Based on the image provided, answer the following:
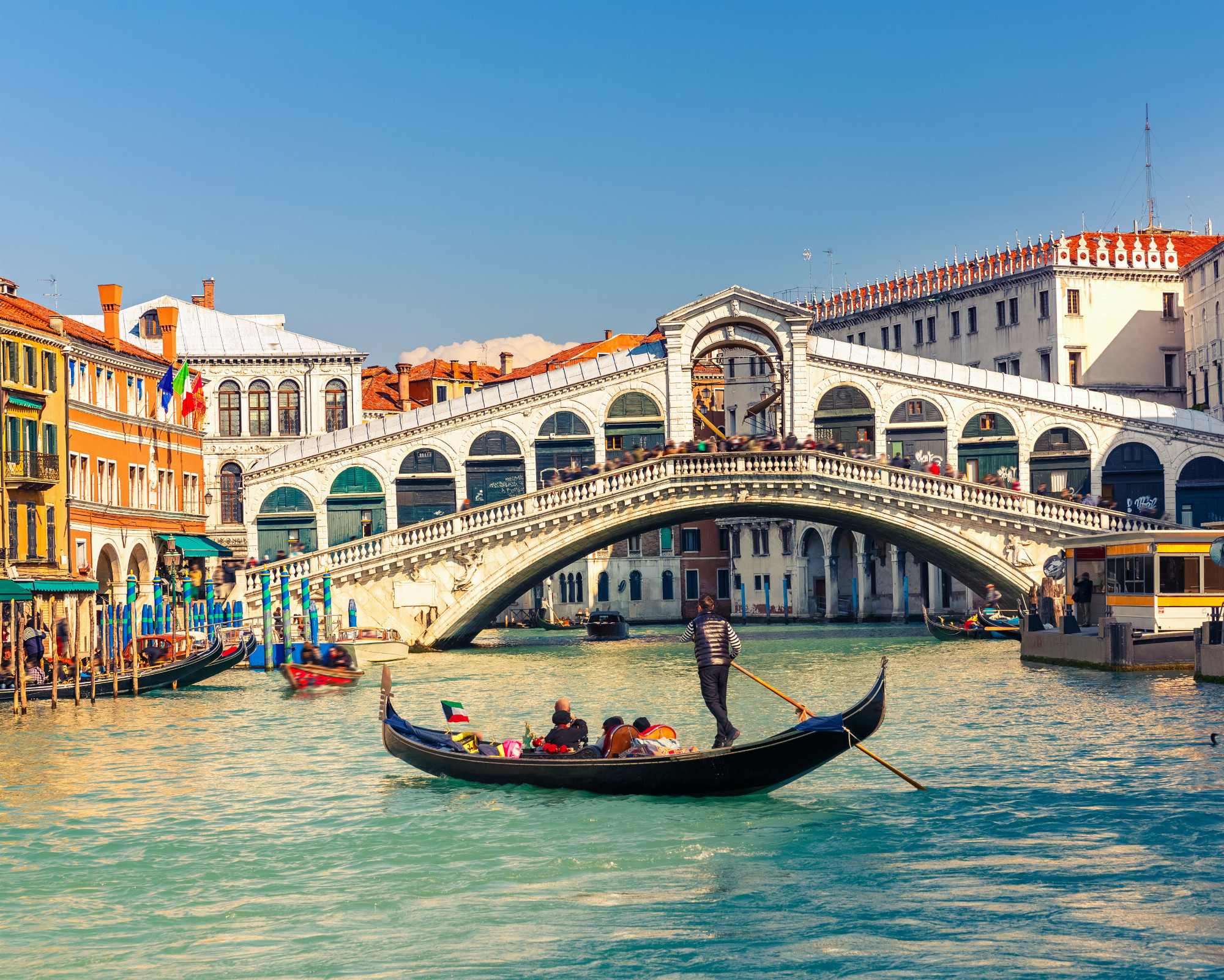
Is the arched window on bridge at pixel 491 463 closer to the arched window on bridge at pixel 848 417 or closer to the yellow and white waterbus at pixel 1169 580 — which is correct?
the arched window on bridge at pixel 848 417

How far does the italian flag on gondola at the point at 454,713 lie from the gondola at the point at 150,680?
9762 mm

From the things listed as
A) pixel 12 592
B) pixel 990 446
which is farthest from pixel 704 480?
pixel 12 592

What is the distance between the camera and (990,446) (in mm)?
38031

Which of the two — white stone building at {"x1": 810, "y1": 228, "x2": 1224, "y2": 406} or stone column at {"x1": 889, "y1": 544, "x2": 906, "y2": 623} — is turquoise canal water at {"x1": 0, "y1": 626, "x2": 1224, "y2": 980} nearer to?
white stone building at {"x1": 810, "y1": 228, "x2": 1224, "y2": 406}

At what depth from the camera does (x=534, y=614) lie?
55562mm

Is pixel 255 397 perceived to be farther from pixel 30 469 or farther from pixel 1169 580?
pixel 1169 580

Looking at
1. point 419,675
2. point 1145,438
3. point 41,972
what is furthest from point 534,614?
point 41,972

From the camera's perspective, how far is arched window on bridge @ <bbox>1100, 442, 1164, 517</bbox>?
3738 centimetres

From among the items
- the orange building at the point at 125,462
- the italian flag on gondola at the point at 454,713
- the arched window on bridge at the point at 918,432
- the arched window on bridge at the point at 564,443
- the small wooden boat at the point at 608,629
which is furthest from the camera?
the small wooden boat at the point at 608,629

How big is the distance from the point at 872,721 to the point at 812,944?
3.91 meters

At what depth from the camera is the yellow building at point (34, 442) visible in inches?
1119

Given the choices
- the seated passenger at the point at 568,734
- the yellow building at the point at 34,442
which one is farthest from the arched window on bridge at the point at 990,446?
the seated passenger at the point at 568,734

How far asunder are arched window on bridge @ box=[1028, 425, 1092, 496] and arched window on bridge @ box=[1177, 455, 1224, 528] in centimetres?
211

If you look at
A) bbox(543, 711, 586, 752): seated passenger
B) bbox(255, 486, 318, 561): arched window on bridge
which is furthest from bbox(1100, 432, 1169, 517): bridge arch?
bbox(543, 711, 586, 752): seated passenger
